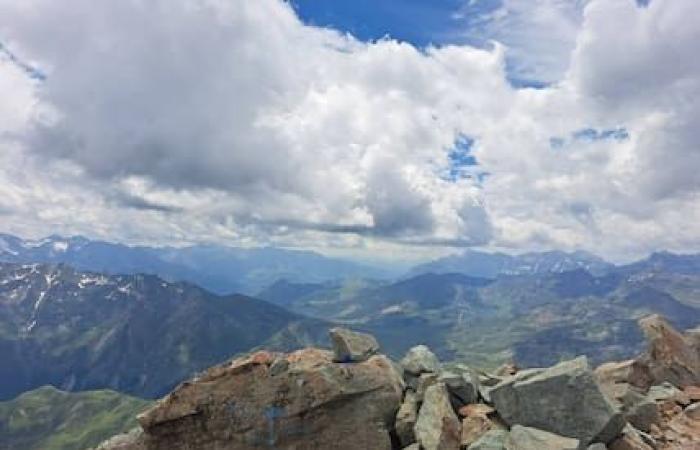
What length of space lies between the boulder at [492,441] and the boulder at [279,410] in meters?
5.06

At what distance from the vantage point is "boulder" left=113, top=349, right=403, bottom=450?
27.2 meters

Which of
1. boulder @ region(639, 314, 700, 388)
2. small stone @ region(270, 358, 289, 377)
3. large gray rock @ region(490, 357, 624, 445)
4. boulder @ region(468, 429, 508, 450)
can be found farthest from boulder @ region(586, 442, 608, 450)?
boulder @ region(639, 314, 700, 388)

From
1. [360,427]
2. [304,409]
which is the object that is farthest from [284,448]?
[360,427]

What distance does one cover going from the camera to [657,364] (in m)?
36.1

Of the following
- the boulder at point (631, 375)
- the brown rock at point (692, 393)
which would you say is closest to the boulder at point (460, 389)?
the boulder at point (631, 375)

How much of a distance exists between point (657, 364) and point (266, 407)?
80.1ft

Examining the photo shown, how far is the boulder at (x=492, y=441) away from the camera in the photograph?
2253cm

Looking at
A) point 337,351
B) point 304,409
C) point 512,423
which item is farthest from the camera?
point 337,351

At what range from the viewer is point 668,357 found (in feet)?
118

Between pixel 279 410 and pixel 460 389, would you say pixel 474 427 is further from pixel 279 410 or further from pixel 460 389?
pixel 279 410

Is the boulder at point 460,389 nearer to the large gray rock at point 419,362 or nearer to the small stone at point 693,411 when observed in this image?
the large gray rock at point 419,362

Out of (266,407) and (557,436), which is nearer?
(557,436)

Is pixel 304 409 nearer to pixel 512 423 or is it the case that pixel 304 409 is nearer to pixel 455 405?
pixel 455 405

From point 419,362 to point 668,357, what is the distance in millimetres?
16543
